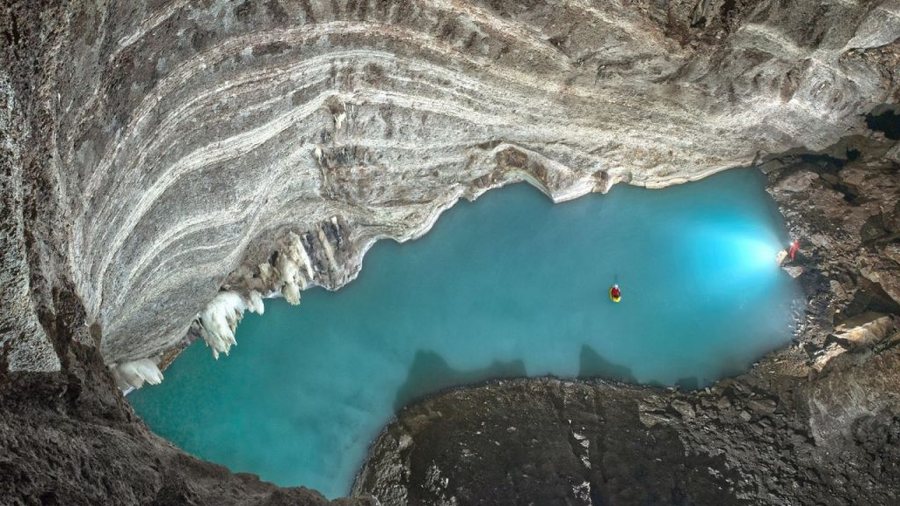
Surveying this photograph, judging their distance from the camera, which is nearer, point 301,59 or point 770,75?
point 301,59

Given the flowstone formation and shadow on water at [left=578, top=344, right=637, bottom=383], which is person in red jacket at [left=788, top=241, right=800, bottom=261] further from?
shadow on water at [left=578, top=344, right=637, bottom=383]

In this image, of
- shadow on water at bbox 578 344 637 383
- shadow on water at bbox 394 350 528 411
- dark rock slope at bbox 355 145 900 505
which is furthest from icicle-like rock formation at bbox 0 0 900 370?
shadow on water at bbox 578 344 637 383

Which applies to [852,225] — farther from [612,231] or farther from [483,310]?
[483,310]

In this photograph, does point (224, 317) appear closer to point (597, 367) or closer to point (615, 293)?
point (597, 367)

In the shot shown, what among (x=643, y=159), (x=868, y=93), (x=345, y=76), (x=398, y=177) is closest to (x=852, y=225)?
(x=868, y=93)

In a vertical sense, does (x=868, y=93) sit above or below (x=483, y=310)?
above

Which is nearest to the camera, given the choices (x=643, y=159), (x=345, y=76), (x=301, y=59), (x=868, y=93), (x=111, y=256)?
(x=111, y=256)
